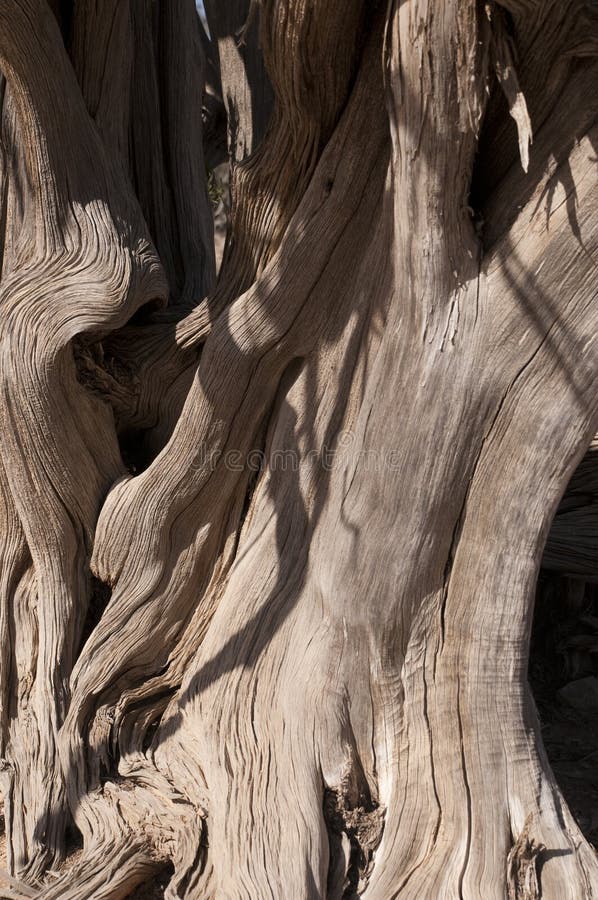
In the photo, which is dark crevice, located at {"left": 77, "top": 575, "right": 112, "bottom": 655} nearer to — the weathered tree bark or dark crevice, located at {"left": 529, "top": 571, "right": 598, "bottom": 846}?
the weathered tree bark

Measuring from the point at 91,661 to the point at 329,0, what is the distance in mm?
2361

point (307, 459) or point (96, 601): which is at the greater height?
point (307, 459)

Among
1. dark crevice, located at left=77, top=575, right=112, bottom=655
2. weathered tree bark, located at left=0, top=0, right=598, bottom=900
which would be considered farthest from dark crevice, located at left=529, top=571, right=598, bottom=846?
dark crevice, located at left=77, top=575, right=112, bottom=655

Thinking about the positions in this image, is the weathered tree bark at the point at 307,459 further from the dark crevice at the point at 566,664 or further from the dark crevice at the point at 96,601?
the dark crevice at the point at 566,664

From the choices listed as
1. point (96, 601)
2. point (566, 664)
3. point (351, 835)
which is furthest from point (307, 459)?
point (566, 664)

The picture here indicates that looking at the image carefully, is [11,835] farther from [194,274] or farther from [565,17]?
[565,17]

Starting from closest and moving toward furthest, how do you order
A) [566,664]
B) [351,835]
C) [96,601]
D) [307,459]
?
[351,835], [307,459], [96,601], [566,664]

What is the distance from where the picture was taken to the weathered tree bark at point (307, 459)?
2494 mm

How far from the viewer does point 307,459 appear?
302 centimetres

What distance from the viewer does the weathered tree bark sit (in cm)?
249

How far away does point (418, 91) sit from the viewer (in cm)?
238

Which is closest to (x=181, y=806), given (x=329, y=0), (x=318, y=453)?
(x=318, y=453)

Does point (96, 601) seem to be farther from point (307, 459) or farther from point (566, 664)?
point (566, 664)

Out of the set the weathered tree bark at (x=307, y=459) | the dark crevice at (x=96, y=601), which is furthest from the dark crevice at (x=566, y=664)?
the dark crevice at (x=96, y=601)
